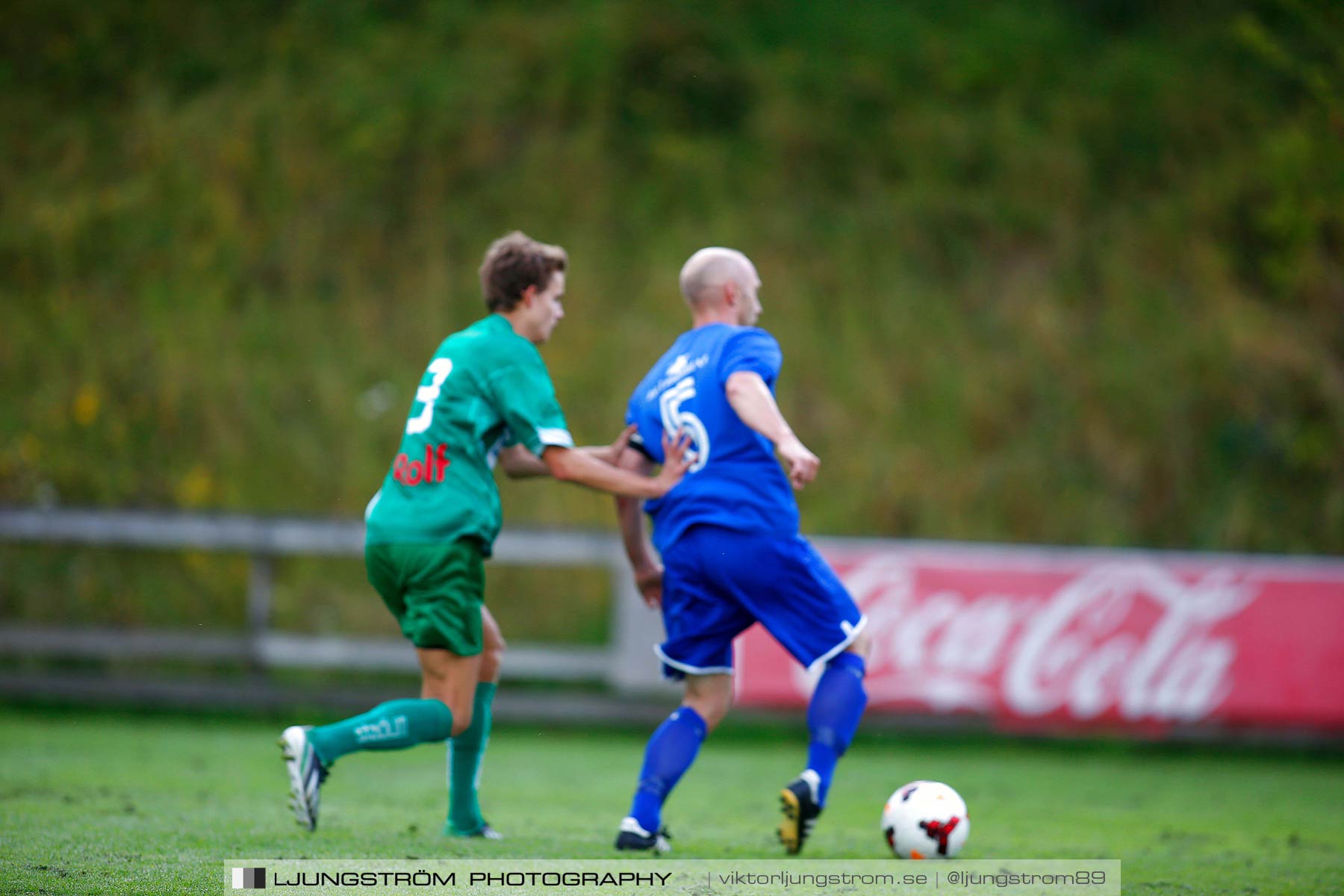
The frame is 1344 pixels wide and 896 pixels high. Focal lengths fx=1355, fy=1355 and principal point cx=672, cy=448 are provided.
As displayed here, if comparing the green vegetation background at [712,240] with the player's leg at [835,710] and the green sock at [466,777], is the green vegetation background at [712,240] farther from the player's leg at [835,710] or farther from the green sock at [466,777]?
the player's leg at [835,710]

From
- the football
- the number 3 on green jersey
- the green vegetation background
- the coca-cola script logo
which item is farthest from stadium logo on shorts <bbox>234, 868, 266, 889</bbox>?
the green vegetation background

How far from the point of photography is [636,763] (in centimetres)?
818

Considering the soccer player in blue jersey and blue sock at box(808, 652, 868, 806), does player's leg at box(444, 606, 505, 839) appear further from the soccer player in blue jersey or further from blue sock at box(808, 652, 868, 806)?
blue sock at box(808, 652, 868, 806)

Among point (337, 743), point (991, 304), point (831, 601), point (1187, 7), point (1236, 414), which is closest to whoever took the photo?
point (337, 743)

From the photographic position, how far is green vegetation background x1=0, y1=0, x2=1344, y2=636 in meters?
12.1

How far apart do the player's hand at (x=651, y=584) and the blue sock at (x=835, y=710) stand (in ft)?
2.11

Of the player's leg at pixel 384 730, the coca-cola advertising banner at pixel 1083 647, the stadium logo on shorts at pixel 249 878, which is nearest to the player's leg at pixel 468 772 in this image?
the player's leg at pixel 384 730

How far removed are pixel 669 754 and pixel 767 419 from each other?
3.69ft

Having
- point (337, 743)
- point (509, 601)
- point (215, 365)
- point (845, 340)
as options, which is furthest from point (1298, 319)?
point (337, 743)

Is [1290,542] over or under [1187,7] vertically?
under

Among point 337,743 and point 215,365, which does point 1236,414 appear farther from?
point 337,743

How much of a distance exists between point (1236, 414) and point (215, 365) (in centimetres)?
942

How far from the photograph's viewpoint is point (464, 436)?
424 centimetres

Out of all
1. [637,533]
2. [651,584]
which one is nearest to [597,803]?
[651,584]
